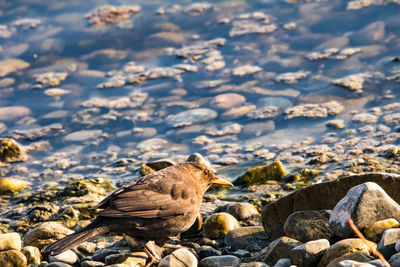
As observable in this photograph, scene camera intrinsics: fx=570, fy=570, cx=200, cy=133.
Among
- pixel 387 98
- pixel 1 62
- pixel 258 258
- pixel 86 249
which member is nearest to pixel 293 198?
pixel 258 258

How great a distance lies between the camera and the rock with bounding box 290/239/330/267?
12.7 ft

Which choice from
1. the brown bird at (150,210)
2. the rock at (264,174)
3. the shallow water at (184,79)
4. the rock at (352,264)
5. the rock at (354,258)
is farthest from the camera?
the shallow water at (184,79)

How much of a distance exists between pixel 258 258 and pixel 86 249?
151 cm

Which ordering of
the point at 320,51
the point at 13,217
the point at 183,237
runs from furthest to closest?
the point at 320,51, the point at 13,217, the point at 183,237

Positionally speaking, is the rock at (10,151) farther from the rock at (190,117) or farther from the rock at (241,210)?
the rock at (241,210)

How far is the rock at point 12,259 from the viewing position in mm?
4375

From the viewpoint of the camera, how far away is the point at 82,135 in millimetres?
7707

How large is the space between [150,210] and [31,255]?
996 mm

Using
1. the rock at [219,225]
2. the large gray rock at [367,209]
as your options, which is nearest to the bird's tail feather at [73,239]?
the rock at [219,225]

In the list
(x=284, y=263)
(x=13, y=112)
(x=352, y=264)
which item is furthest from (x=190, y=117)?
(x=352, y=264)

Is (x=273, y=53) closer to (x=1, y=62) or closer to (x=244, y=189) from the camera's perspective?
(x=244, y=189)

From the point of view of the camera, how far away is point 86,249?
4.87 metres

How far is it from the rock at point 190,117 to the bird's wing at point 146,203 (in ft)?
9.30

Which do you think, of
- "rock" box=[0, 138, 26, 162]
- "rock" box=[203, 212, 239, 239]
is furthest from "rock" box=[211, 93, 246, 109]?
"rock" box=[203, 212, 239, 239]
